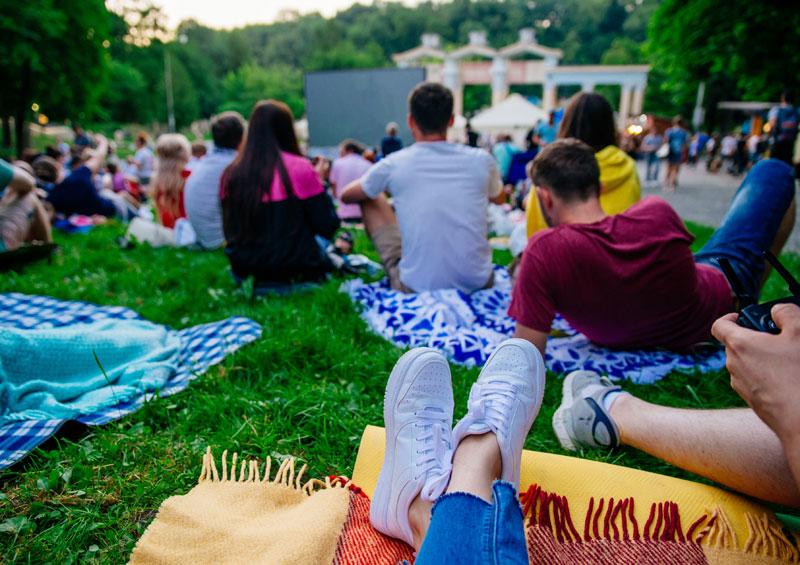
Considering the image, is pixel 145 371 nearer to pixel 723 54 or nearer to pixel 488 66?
pixel 723 54

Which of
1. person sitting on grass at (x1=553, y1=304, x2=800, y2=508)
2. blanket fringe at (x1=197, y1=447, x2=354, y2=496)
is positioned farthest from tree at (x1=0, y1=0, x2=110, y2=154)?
person sitting on grass at (x1=553, y1=304, x2=800, y2=508)

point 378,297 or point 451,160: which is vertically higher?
point 451,160

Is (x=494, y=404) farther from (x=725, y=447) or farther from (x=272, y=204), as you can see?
(x=272, y=204)

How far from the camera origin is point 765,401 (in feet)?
3.29

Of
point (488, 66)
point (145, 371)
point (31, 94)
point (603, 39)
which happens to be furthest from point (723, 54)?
point (603, 39)

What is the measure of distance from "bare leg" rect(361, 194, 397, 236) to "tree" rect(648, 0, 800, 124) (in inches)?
274

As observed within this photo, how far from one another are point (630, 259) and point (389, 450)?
4.45ft

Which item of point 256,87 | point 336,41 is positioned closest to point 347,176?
point 256,87

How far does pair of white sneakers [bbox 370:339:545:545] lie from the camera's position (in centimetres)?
125

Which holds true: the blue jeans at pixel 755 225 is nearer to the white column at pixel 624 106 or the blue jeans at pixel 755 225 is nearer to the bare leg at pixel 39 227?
the bare leg at pixel 39 227

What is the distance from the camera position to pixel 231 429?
1916 millimetres

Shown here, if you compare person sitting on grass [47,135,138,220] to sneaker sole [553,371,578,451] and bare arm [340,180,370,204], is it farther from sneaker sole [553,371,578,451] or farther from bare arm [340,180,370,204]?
sneaker sole [553,371,578,451]

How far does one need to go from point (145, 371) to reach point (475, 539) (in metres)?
1.89

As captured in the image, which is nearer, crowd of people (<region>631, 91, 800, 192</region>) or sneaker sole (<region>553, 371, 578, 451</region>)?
sneaker sole (<region>553, 371, 578, 451</region>)
